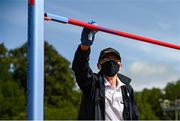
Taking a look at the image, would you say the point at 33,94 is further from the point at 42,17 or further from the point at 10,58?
the point at 10,58

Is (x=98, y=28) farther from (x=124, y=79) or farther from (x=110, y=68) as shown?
(x=124, y=79)

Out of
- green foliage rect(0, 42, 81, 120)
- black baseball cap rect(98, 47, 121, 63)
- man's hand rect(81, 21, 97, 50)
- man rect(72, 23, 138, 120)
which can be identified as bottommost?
man rect(72, 23, 138, 120)

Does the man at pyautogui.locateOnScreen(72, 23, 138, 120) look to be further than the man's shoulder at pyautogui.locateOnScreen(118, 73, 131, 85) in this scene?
No

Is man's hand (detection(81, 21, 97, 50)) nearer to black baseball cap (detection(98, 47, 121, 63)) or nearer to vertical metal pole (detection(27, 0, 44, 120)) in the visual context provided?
black baseball cap (detection(98, 47, 121, 63))

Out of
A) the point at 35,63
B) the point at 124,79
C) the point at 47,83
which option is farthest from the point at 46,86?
the point at 35,63

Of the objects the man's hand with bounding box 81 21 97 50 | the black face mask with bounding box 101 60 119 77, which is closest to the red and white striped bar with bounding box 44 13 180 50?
the man's hand with bounding box 81 21 97 50

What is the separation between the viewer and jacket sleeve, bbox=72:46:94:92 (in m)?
3.68

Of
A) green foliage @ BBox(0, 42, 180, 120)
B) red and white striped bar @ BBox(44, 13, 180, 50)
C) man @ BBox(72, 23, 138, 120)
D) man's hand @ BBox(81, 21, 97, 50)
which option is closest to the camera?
red and white striped bar @ BBox(44, 13, 180, 50)

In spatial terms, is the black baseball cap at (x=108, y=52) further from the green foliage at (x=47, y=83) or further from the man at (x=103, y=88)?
the green foliage at (x=47, y=83)

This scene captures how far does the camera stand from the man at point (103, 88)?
144 inches

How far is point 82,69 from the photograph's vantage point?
3717 mm

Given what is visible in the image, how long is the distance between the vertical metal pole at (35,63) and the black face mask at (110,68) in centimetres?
88

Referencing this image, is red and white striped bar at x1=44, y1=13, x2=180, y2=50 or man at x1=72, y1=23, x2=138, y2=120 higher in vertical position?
red and white striped bar at x1=44, y1=13, x2=180, y2=50

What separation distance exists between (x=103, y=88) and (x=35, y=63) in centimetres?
91
